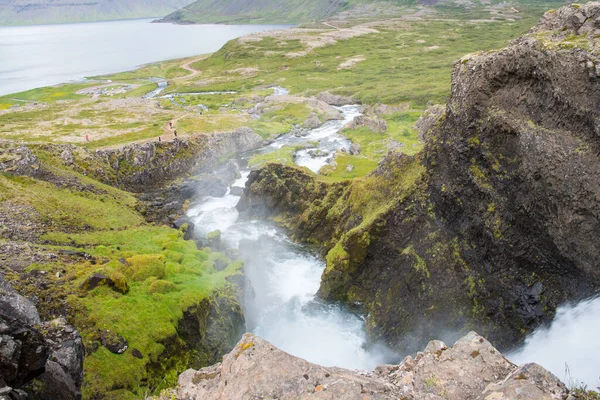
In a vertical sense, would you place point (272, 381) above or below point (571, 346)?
above

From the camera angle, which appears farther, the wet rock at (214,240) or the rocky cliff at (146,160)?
the rocky cliff at (146,160)

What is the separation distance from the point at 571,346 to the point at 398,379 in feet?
30.9

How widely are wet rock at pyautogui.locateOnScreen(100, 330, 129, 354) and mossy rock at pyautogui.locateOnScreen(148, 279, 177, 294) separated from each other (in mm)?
4847

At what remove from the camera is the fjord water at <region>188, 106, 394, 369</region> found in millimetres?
31547

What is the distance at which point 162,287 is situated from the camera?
98.4 feet

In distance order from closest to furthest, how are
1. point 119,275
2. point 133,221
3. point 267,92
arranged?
point 119,275, point 133,221, point 267,92

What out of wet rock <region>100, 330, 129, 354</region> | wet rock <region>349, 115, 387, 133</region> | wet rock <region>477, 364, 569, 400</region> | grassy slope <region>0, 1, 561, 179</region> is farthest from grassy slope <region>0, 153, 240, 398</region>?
wet rock <region>349, 115, 387, 133</region>

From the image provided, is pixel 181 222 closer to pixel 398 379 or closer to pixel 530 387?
pixel 398 379

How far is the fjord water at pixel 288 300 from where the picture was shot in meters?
31.5

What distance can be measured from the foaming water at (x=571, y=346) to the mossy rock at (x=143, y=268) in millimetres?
25853

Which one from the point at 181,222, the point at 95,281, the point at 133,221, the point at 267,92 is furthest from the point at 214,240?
the point at 267,92

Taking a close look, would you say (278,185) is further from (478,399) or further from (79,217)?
(478,399)

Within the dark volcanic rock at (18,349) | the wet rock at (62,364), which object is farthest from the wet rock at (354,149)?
the dark volcanic rock at (18,349)

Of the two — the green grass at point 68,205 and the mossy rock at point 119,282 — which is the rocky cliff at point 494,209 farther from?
the green grass at point 68,205
